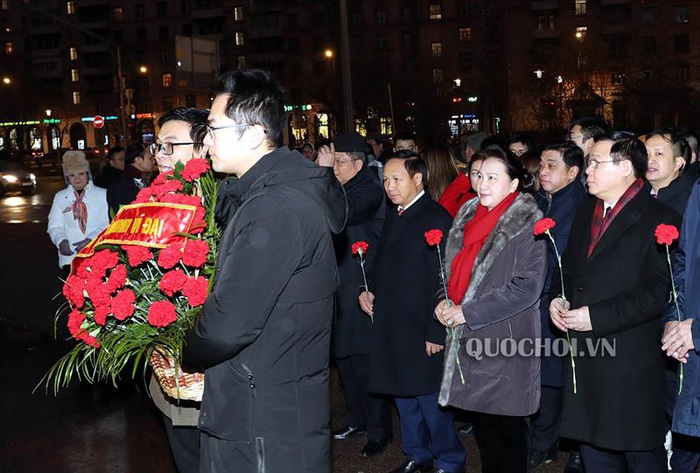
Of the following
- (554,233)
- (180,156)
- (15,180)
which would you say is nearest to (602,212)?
(554,233)

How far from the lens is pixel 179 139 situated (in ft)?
13.4

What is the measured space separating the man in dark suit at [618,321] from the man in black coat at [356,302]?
1.86 metres

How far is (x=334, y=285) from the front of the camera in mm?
2990

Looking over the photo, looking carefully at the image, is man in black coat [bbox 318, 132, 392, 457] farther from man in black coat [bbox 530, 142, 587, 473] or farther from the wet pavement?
man in black coat [bbox 530, 142, 587, 473]

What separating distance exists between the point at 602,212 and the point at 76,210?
5149mm

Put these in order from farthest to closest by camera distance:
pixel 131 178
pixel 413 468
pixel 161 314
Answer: pixel 131 178, pixel 413 468, pixel 161 314

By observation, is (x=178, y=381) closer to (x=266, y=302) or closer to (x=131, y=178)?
(x=266, y=302)

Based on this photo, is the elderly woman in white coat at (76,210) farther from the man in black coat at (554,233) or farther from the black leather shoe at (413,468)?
the man in black coat at (554,233)

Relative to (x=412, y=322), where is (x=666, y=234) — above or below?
above

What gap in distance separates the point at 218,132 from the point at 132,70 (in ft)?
247

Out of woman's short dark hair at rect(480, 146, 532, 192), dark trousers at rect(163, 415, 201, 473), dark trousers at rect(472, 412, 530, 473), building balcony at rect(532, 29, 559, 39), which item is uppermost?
building balcony at rect(532, 29, 559, 39)

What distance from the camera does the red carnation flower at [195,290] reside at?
300 centimetres

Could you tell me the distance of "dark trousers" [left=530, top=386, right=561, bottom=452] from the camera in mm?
5566

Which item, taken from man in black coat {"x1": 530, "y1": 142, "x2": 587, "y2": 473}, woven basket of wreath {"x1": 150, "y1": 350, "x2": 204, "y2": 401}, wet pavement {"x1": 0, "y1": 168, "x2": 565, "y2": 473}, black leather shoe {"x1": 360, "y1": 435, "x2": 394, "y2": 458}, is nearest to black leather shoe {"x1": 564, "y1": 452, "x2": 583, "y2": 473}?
man in black coat {"x1": 530, "y1": 142, "x2": 587, "y2": 473}
